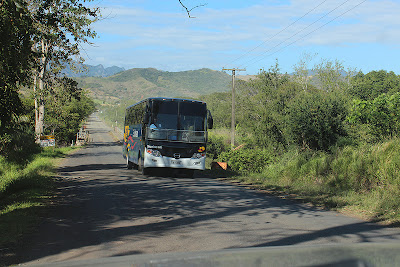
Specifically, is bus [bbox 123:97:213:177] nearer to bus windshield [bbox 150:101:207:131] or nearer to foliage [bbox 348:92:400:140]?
bus windshield [bbox 150:101:207:131]

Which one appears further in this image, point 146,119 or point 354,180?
point 146,119

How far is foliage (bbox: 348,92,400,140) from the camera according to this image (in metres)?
22.7

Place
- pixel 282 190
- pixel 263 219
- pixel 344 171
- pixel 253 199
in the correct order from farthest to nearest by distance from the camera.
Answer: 1. pixel 344 171
2. pixel 282 190
3. pixel 253 199
4. pixel 263 219

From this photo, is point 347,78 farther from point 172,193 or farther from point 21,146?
point 172,193

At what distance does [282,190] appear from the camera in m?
14.4

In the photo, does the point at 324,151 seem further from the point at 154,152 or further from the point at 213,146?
the point at 213,146

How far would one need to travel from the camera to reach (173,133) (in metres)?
A: 19.1

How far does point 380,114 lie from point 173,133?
11749mm

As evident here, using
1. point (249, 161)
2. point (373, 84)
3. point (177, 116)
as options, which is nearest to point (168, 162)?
point (177, 116)

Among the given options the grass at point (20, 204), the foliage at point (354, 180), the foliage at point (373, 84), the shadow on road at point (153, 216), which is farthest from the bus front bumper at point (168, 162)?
the foliage at point (373, 84)

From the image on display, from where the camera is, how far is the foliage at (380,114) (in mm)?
22734

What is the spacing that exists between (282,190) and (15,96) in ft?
28.5

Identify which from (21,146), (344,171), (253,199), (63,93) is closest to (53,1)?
(253,199)

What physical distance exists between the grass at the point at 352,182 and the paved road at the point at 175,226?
0.94m
